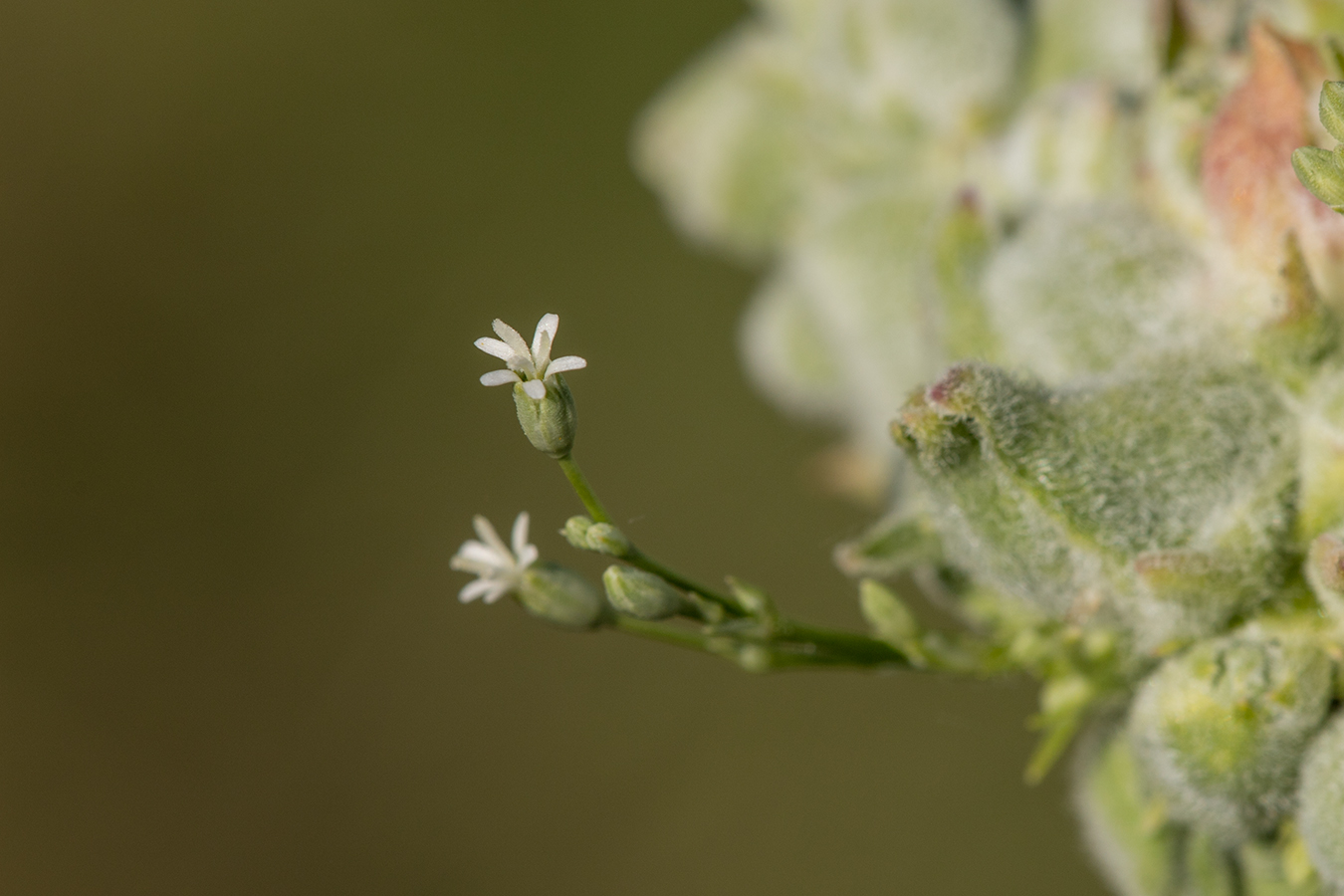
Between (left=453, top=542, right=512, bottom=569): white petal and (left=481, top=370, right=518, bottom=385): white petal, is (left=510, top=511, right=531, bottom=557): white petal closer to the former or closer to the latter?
(left=453, top=542, right=512, bottom=569): white petal

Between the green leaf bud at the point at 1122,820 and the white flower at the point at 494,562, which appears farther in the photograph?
the green leaf bud at the point at 1122,820

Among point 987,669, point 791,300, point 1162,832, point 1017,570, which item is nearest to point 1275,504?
point 1017,570

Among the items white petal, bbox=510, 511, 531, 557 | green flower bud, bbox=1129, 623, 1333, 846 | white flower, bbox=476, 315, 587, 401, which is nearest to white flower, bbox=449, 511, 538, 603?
white petal, bbox=510, 511, 531, 557

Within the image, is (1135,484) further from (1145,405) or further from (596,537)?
(596,537)

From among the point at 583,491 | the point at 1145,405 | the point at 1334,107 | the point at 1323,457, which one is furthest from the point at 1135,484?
the point at 583,491

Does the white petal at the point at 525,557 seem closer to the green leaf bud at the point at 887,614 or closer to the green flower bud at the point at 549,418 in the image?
the green flower bud at the point at 549,418

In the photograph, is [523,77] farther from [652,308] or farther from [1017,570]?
[1017,570]

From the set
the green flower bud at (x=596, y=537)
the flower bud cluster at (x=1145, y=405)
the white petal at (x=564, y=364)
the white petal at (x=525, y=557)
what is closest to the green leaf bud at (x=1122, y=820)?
the flower bud cluster at (x=1145, y=405)
